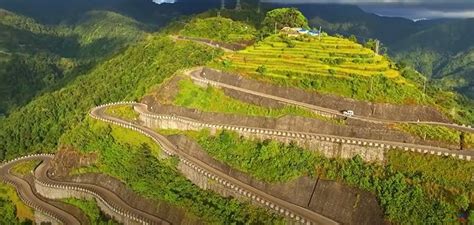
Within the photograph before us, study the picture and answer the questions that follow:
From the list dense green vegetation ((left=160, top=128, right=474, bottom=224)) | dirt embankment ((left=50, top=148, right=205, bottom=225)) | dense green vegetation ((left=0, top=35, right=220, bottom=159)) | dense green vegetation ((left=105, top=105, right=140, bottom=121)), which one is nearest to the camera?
dense green vegetation ((left=160, top=128, right=474, bottom=224))

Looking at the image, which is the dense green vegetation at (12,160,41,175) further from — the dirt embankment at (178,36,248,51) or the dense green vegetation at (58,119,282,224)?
the dirt embankment at (178,36,248,51)

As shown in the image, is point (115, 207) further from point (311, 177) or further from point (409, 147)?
point (409, 147)

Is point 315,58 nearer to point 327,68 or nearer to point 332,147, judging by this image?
point 327,68

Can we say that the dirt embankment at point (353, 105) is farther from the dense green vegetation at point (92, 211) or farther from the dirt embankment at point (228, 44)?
the dirt embankment at point (228, 44)

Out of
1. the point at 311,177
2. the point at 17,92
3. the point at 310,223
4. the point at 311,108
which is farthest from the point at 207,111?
the point at 17,92

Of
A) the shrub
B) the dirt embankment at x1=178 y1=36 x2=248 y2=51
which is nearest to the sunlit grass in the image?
the shrub
